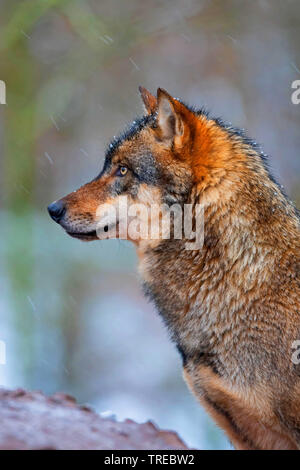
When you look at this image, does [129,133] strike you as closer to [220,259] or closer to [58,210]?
[58,210]

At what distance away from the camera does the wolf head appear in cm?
364

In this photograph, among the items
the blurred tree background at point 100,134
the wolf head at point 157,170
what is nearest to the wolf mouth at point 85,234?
the wolf head at point 157,170

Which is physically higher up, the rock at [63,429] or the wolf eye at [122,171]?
the wolf eye at [122,171]

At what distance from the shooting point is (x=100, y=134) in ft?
40.7

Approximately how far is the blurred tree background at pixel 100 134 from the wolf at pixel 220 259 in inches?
198

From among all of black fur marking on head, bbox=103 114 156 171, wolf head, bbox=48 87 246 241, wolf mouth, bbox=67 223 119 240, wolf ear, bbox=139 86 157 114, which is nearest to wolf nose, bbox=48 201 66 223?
wolf head, bbox=48 87 246 241

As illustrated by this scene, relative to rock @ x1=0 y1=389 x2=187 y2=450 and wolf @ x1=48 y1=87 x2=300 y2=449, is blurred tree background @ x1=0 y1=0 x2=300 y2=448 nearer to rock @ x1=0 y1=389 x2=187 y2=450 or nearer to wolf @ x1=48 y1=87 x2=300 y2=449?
wolf @ x1=48 y1=87 x2=300 y2=449

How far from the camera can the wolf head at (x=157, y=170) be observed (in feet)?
11.9

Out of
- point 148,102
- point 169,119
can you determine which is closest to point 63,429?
point 169,119

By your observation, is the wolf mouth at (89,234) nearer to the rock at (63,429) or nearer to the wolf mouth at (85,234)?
the wolf mouth at (85,234)

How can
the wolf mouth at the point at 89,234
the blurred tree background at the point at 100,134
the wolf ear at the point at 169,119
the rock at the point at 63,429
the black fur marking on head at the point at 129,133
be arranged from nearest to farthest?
the rock at the point at 63,429
the wolf ear at the point at 169,119
the wolf mouth at the point at 89,234
the black fur marking on head at the point at 129,133
the blurred tree background at the point at 100,134

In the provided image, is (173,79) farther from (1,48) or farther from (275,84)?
(1,48)

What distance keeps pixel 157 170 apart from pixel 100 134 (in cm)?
891

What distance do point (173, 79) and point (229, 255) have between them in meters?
8.82
